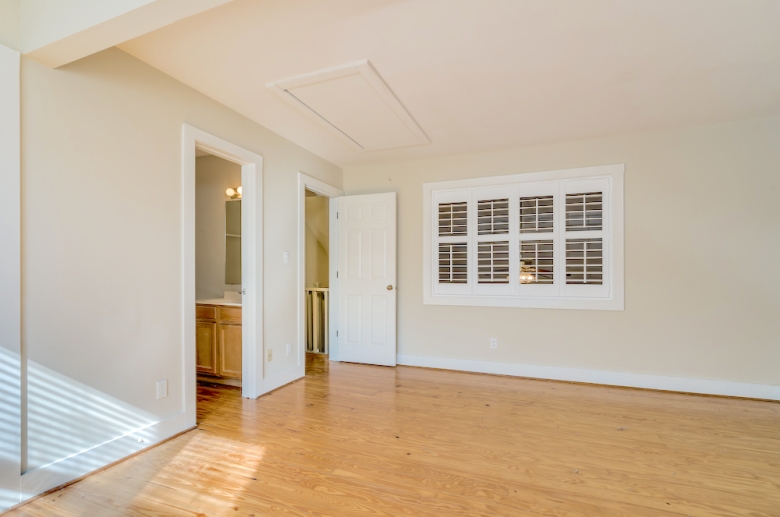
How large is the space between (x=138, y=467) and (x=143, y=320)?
0.86 metres

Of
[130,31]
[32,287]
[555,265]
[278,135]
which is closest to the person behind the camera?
[130,31]

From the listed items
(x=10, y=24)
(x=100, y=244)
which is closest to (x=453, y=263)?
(x=100, y=244)

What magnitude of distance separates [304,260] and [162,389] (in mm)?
1837

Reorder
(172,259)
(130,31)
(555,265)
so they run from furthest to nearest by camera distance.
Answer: (555,265) < (172,259) < (130,31)

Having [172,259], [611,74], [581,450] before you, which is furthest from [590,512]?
[172,259]

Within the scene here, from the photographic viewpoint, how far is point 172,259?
A: 8.55 feet

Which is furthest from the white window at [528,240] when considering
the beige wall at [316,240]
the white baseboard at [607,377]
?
the beige wall at [316,240]

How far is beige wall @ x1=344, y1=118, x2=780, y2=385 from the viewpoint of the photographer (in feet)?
11.1

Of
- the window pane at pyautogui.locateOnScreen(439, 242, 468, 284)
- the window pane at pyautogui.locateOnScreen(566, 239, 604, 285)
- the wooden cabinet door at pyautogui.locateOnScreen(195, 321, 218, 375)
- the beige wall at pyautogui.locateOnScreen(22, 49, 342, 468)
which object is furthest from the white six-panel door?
the beige wall at pyautogui.locateOnScreen(22, 49, 342, 468)

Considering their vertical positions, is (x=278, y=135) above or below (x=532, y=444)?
above

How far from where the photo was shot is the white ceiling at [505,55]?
1.94m

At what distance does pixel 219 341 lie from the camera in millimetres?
3664

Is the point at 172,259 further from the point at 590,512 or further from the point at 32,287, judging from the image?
the point at 590,512

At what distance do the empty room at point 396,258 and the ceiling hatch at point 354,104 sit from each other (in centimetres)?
3
